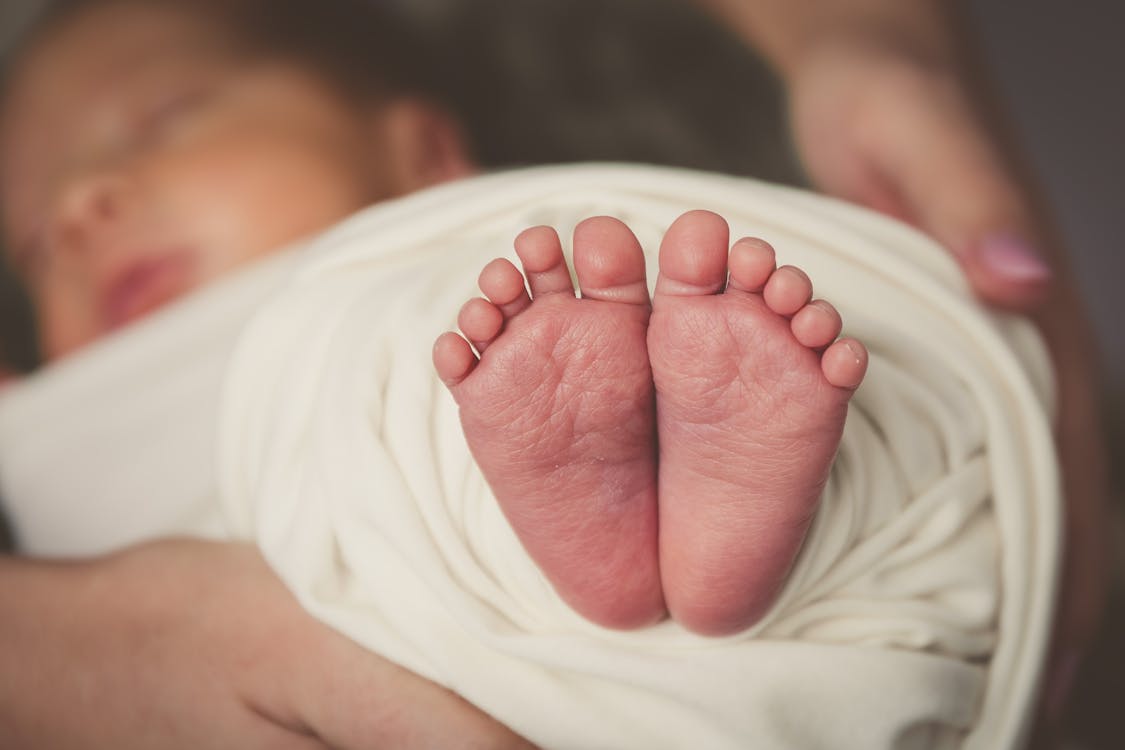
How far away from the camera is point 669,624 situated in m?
0.50

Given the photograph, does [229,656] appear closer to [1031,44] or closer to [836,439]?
[836,439]

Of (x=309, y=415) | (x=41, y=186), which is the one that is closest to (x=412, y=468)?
(x=309, y=415)

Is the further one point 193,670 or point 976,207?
point 976,207

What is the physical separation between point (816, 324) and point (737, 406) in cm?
6

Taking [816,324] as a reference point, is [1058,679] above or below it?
below

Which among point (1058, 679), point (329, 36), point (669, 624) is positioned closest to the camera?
point (669, 624)

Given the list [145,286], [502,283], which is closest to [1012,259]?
[502,283]

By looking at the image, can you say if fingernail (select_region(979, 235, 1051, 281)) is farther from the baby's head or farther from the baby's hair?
the baby's hair

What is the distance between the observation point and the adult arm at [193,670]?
50cm

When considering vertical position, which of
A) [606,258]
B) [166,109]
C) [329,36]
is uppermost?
[329,36]

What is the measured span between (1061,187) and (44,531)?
144 centimetres

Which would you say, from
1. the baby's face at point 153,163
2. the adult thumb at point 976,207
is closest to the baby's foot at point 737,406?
the adult thumb at point 976,207

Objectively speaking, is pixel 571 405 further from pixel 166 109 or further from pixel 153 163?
pixel 166 109

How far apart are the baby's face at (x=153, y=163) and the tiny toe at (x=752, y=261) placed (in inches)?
24.6
